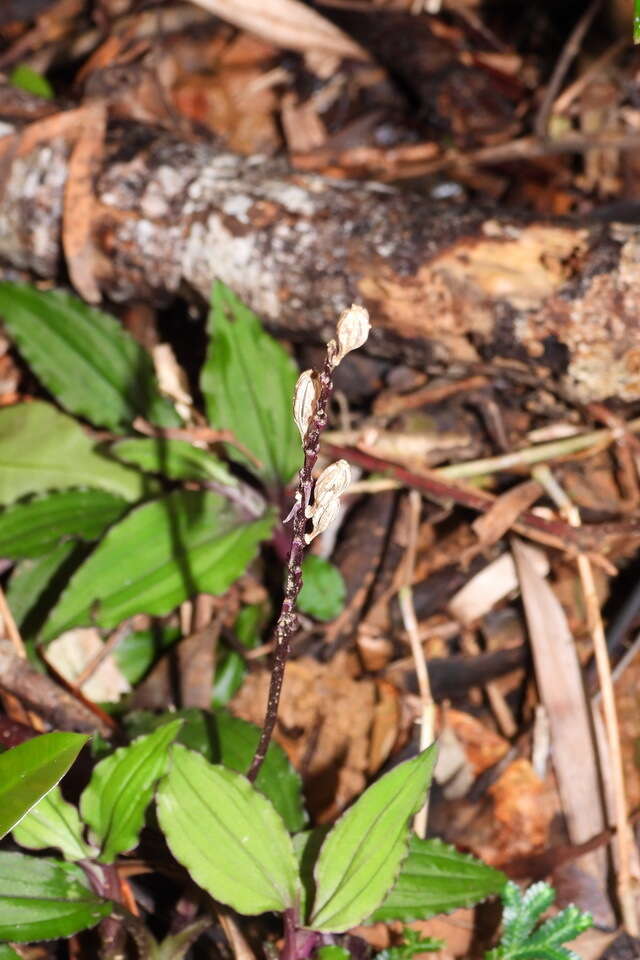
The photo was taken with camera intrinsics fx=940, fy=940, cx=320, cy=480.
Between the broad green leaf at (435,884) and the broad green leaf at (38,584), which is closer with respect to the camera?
the broad green leaf at (435,884)

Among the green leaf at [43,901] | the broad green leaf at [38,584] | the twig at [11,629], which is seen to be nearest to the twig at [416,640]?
the green leaf at [43,901]

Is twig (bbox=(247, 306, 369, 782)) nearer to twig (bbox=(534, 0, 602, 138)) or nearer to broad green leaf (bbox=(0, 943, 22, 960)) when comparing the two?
broad green leaf (bbox=(0, 943, 22, 960))

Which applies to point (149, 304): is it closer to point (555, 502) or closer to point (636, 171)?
point (555, 502)

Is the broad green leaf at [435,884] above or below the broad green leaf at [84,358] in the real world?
below

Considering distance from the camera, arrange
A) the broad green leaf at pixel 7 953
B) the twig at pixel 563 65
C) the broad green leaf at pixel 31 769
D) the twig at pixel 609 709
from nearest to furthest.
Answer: the broad green leaf at pixel 31 769
the broad green leaf at pixel 7 953
the twig at pixel 609 709
the twig at pixel 563 65

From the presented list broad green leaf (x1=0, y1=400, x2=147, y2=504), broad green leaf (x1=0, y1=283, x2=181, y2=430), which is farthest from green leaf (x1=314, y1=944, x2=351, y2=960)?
broad green leaf (x1=0, y1=283, x2=181, y2=430)

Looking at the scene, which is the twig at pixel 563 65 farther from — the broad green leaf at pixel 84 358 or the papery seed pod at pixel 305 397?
the papery seed pod at pixel 305 397

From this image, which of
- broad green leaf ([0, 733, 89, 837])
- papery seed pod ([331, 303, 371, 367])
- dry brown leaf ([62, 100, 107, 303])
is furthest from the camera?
dry brown leaf ([62, 100, 107, 303])

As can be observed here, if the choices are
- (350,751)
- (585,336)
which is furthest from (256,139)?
(350,751)
